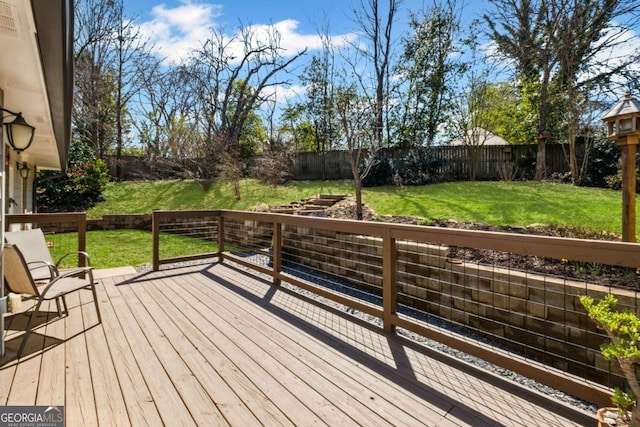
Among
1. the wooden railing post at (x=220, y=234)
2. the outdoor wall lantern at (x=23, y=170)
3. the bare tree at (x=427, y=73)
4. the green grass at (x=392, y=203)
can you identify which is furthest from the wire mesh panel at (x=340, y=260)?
the bare tree at (x=427, y=73)

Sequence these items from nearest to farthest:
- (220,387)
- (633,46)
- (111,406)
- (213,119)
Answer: (111,406) → (220,387) → (633,46) → (213,119)

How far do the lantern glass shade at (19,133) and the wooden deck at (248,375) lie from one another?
168cm

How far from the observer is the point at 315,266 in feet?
20.3

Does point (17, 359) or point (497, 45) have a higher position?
point (497, 45)

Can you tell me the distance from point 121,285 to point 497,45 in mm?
15126

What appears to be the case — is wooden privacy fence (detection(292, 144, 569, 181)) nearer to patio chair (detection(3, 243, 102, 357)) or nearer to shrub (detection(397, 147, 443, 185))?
shrub (detection(397, 147, 443, 185))

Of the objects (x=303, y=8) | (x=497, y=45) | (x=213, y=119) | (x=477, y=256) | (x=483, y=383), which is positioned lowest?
(x=483, y=383)

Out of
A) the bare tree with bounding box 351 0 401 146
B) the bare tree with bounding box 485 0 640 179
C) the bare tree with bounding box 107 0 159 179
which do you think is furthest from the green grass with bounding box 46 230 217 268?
the bare tree with bounding box 485 0 640 179

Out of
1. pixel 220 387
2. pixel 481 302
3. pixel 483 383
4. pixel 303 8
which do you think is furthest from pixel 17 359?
pixel 303 8

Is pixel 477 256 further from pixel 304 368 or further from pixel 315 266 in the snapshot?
pixel 304 368

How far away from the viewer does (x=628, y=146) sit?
13.1ft

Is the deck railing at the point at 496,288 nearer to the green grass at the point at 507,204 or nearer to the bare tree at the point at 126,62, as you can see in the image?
the green grass at the point at 507,204

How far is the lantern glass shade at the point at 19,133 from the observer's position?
2945 mm

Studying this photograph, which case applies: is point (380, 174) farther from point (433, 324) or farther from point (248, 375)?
point (248, 375)
